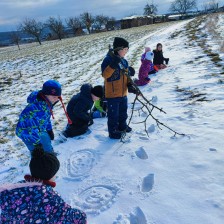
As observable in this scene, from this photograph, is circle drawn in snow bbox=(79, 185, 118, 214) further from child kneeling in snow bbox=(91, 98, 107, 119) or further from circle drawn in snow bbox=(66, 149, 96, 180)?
child kneeling in snow bbox=(91, 98, 107, 119)

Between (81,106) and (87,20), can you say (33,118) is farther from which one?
(87,20)

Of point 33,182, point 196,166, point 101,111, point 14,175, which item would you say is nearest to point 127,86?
point 101,111

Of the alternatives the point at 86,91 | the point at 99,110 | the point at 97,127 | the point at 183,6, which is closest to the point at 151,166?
the point at 97,127

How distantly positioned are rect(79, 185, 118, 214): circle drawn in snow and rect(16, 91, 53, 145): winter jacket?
87 cm

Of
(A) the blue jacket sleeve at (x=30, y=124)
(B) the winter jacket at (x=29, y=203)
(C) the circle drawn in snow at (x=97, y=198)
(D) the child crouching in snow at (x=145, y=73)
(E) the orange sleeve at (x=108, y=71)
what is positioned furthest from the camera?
(D) the child crouching in snow at (x=145, y=73)

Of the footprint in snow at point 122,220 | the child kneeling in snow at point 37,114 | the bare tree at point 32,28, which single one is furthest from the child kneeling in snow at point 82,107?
the bare tree at point 32,28

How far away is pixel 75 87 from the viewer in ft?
27.2

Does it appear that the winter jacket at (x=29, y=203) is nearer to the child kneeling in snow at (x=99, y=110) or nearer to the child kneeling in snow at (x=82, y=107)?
the child kneeling in snow at (x=82, y=107)

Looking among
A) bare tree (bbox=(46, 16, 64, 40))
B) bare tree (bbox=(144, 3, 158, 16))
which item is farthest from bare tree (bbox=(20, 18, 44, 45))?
bare tree (bbox=(144, 3, 158, 16))

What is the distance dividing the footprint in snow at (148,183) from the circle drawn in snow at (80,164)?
0.81m

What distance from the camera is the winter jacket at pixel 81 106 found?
435cm

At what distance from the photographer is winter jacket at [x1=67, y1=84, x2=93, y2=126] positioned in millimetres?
4348

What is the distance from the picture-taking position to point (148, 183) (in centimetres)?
287

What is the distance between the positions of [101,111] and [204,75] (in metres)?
3.11
